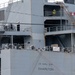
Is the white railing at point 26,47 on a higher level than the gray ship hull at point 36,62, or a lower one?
higher

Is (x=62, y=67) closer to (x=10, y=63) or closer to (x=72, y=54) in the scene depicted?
(x=72, y=54)

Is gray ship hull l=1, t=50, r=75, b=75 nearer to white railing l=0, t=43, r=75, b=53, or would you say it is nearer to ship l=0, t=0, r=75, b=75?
ship l=0, t=0, r=75, b=75

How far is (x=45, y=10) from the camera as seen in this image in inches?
1868

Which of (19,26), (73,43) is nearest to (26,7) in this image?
(19,26)

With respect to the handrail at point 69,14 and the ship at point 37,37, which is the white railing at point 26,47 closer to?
the ship at point 37,37

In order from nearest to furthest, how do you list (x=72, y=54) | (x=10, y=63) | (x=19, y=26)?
(x=10, y=63), (x=72, y=54), (x=19, y=26)

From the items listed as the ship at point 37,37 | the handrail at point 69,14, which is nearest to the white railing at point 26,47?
the ship at point 37,37

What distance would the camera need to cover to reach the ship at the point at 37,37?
135 ft

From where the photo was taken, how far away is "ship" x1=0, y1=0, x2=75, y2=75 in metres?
41.1

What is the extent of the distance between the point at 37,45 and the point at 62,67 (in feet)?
11.7

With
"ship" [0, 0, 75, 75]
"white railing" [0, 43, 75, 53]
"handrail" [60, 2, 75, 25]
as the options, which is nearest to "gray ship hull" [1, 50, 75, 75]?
"ship" [0, 0, 75, 75]

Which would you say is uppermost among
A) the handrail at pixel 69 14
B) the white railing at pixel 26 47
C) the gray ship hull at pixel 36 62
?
the handrail at pixel 69 14

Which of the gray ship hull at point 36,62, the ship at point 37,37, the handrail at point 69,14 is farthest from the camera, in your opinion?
the handrail at point 69,14

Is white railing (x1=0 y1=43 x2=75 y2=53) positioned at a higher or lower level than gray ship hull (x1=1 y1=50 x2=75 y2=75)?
higher
